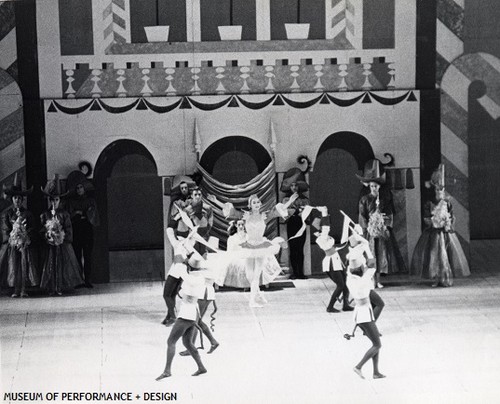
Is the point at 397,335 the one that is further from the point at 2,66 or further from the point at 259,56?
the point at 2,66

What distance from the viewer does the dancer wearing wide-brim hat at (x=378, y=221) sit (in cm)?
1134

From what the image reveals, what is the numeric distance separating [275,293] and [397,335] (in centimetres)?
129

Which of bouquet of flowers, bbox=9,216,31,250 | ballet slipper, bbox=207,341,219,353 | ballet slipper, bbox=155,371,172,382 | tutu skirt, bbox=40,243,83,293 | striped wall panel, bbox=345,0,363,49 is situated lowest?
ballet slipper, bbox=155,371,172,382

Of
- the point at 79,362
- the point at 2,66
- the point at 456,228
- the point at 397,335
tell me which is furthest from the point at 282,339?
the point at 2,66

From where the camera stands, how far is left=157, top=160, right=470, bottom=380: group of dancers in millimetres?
10250

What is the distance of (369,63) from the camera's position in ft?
37.6

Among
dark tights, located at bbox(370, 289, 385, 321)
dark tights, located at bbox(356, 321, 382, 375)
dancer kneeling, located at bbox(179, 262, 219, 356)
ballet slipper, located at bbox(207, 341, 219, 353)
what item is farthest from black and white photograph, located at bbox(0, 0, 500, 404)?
dark tights, located at bbox(356, 321, 382, 375)

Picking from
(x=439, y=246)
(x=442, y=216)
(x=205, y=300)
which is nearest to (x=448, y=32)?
(x=442, y=216)

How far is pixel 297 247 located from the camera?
37.6 ft

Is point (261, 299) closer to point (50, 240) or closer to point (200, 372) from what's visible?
point (200, 372)

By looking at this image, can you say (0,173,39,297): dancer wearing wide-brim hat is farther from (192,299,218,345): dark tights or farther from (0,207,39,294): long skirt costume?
(192,299,218,345): dark tights

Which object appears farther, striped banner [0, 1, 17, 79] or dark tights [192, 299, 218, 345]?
striped banner [0, 1, 17, 79]

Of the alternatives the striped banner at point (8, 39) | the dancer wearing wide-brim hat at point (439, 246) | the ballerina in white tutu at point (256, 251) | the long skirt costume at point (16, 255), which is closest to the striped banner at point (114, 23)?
the striped banner at point (8, 39)

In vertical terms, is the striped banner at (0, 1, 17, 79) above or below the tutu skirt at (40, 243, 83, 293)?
above
